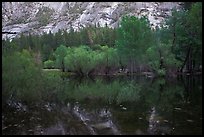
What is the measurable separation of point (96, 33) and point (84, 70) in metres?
56.9

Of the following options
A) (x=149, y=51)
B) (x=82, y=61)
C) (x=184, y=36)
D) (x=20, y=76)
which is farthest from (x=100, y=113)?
(x=82, y=61)

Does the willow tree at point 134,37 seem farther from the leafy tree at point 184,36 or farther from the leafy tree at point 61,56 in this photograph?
the leafy tree at point 61,56

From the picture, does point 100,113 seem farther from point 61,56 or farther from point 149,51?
point 61,56

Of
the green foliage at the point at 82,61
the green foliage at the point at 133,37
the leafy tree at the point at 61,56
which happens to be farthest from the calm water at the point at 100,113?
the leafy tree at the point at 61,56

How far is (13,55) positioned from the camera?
24.1 metres

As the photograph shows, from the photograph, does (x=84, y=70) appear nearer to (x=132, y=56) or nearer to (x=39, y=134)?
(x=132, y=56)

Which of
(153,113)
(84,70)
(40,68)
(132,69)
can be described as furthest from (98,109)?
(132,69)

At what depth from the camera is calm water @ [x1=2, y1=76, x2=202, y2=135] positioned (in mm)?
18688

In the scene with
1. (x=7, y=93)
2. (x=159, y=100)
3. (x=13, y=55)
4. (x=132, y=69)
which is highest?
(x=13, y=55)

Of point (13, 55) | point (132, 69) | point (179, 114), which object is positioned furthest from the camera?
point (132, 69)

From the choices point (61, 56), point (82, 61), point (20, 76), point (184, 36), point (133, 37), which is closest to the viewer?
point (20, 76)

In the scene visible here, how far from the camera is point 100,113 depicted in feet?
76.2

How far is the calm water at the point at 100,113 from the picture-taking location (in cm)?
1869

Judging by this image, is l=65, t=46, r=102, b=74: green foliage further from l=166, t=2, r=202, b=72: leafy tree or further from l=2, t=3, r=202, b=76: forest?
l=166, t=2, r=202, b=72: leafy tree
